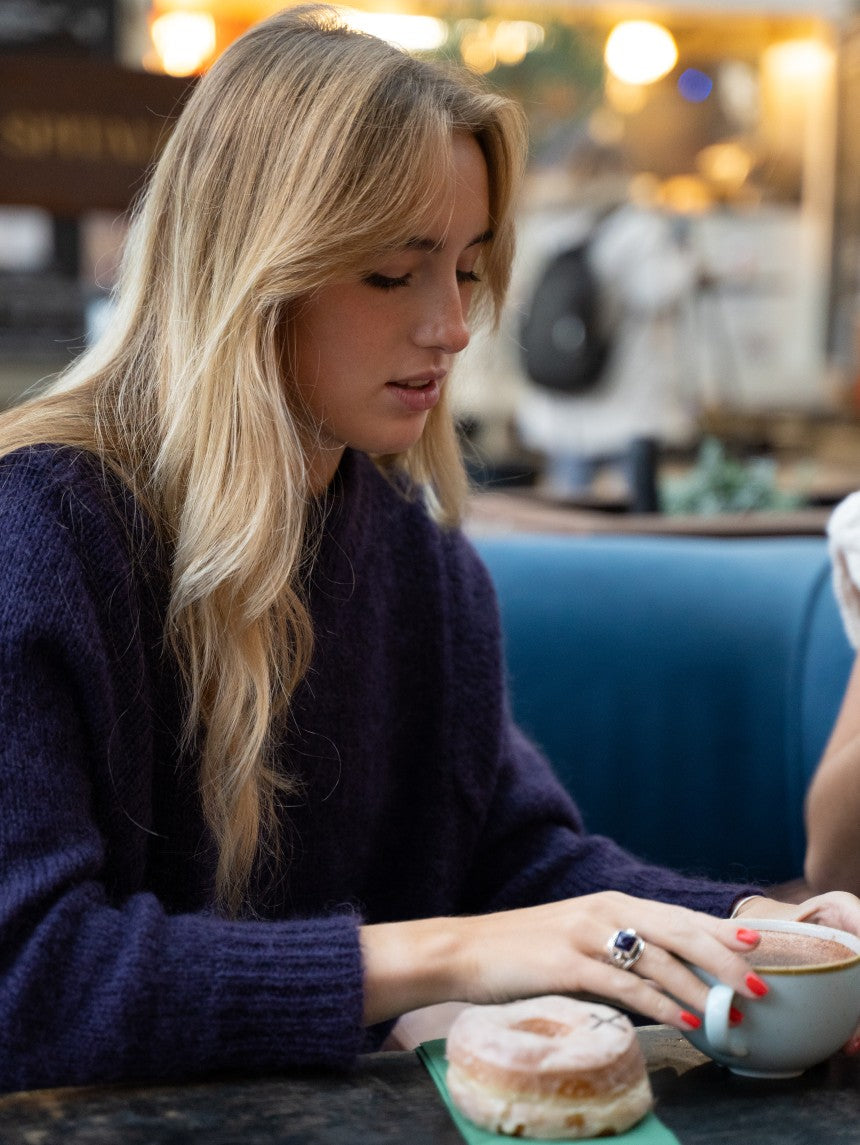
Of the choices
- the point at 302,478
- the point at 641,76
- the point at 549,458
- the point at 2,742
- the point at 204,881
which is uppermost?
the point at 641,76

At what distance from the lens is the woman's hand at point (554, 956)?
89cm

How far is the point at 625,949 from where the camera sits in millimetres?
908

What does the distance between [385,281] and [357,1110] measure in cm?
63

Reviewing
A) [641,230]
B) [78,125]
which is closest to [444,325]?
[78,125]

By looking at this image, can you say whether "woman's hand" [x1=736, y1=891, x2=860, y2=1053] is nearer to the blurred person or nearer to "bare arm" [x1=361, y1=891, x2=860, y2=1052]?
"bare arm" [x1=361, y1=891, x2=860, y2=1052]

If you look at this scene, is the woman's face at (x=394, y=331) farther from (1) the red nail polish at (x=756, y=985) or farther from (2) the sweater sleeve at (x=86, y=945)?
(1) the red nail polish at (x=756, y=985)

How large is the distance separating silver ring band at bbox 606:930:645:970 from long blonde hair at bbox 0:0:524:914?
0.34m

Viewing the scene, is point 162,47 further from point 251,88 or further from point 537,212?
point 251,88

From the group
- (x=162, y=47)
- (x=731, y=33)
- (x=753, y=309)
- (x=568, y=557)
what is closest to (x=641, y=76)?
(x=731, y=33)

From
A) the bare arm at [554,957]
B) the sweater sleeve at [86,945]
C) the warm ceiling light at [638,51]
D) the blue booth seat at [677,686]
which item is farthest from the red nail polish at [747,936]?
the warm ceiling light at [638,51]

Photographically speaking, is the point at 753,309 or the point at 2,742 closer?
the point at 2,742

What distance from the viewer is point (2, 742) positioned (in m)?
0.93

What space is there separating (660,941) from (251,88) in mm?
717

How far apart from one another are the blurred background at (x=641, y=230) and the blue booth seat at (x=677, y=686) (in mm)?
1722
